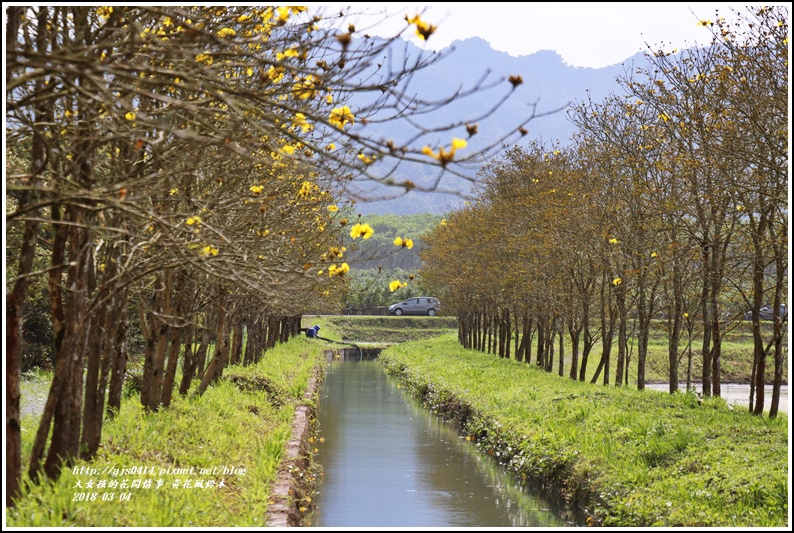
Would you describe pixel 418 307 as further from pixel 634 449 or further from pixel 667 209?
pixel 634 449

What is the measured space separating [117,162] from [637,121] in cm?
1422

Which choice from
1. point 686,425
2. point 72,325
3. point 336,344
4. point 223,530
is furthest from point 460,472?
point 336,344

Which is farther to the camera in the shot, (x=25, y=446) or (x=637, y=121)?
(x=637, y=121)

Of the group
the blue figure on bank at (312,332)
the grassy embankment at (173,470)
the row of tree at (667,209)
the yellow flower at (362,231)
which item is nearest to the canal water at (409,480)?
the grassy embankment at (173,470)

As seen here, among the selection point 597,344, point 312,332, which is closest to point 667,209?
point 597,344

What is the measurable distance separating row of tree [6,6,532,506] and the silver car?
190ft

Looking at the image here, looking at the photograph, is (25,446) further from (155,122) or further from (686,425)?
(686,425)

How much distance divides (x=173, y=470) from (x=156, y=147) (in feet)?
12.3

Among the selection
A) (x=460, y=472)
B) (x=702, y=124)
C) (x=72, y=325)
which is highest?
(x=702, y=124)

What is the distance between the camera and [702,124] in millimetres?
14570

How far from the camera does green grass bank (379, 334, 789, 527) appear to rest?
923 centimetres

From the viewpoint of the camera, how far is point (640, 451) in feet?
38.6

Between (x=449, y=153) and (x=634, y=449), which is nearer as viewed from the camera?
(x=449, y=153)

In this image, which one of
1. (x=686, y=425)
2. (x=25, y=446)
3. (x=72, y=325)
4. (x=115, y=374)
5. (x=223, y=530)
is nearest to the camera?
(x=223, y=530)
